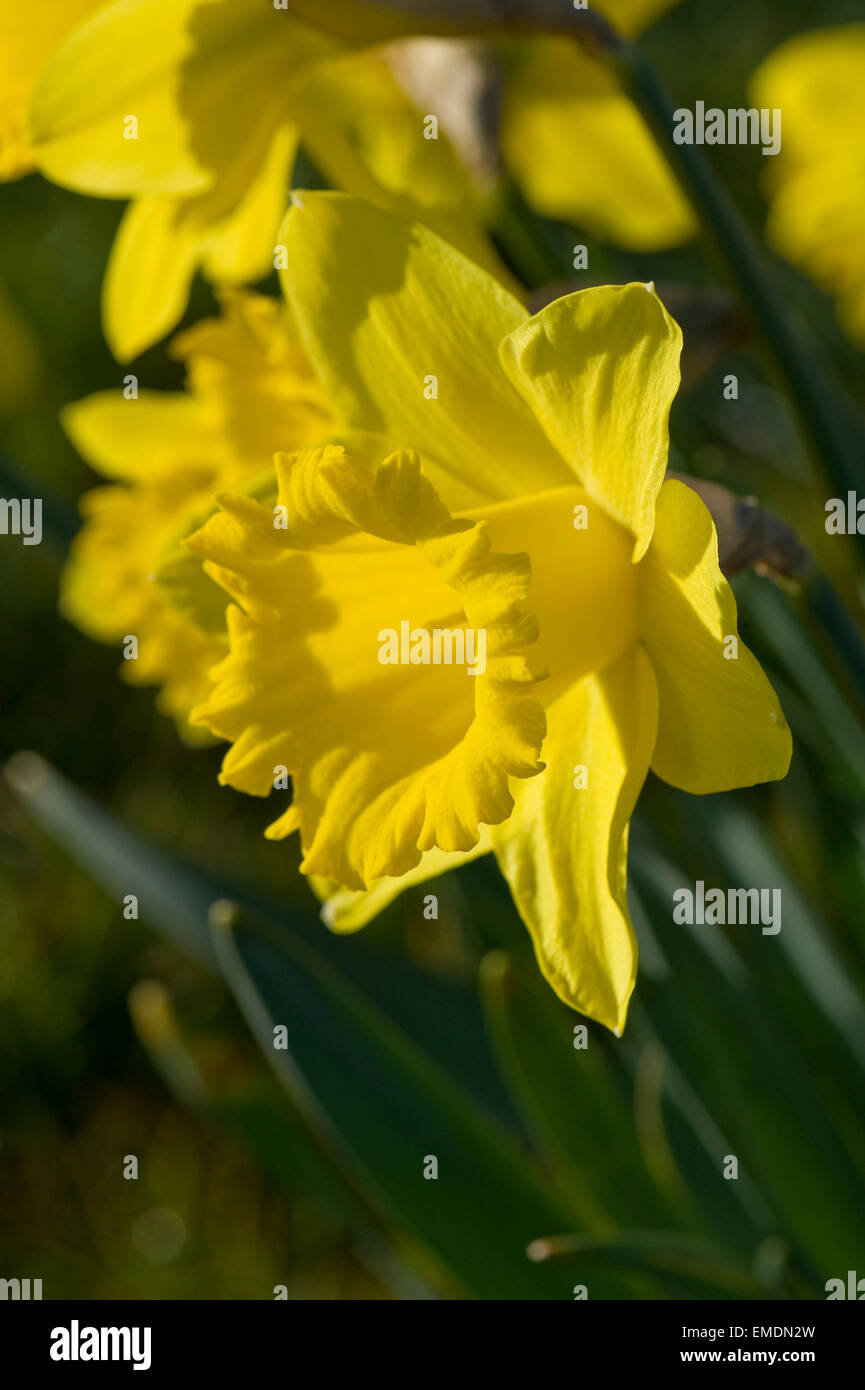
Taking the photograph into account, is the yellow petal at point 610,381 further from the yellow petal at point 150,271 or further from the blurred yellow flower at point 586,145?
the blurred yellow flower at point 586,145

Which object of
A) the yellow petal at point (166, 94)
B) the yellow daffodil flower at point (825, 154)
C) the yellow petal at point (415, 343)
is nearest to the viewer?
the yellow petal at point (415, 343)

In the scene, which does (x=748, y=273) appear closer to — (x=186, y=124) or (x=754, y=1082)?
(x=186, y=124)

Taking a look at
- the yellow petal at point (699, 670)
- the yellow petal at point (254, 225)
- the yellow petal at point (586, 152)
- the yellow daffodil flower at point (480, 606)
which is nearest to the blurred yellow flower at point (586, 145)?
the yellow petal at point (586, 152)

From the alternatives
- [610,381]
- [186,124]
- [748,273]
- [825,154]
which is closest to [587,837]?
[610,381]

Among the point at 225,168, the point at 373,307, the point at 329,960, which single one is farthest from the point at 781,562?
the point at 329,960

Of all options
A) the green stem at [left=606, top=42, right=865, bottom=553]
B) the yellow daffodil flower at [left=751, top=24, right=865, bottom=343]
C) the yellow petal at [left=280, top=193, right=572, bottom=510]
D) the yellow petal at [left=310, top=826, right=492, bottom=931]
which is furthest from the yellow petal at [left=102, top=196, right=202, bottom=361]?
the yellow daffodil flower at [left=751, top=24, right=865, bottom=343]
